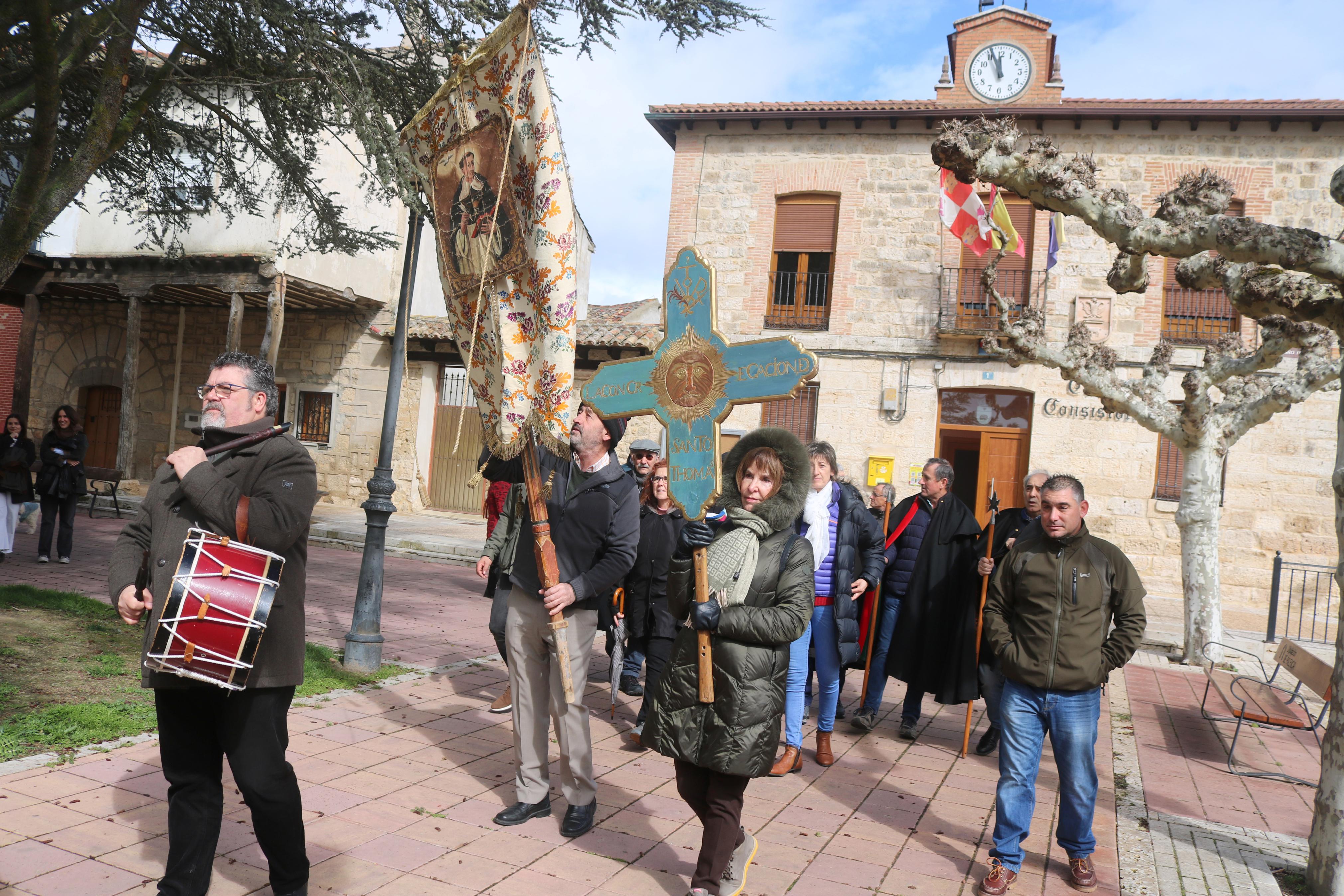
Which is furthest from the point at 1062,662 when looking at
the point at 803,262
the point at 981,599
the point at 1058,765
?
the point at 803,262

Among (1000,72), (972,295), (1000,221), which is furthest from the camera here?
(1000,72)

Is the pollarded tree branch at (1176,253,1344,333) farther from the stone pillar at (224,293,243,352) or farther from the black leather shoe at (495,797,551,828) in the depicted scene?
the stone pillar at (224,293,243,352)

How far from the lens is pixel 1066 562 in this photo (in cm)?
414

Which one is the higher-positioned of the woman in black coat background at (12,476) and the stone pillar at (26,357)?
the stone pillar at (26,357)

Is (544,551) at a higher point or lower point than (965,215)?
lower

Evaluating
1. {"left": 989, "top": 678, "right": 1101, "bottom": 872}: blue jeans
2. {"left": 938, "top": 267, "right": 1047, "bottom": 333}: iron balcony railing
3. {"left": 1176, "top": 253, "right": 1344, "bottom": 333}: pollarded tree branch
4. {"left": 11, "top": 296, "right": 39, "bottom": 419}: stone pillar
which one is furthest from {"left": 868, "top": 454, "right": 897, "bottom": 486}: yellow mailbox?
{"left": 11, "top": 296, "right": 39, "bottom": 419}: stone pillar

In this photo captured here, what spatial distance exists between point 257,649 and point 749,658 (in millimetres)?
1660

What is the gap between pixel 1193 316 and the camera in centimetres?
1573

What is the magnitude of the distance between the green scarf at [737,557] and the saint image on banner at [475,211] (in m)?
1.53

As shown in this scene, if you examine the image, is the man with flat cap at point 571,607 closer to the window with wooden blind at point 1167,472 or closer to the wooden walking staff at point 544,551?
the wooden walking staff at point 544,551

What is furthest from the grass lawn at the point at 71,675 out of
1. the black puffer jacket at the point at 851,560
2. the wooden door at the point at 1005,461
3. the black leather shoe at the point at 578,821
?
the wooden door at the point at 1005,461

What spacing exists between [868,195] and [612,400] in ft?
46.0

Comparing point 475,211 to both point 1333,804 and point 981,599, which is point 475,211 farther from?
point 1333,804

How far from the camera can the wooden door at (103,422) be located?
22172 mm
